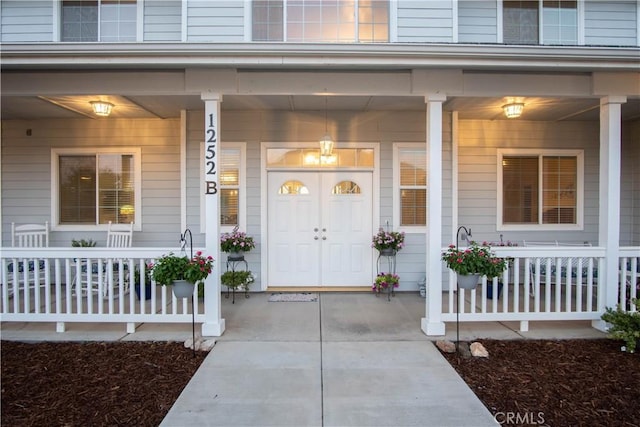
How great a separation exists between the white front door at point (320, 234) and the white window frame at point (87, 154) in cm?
214

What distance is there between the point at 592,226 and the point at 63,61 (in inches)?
305

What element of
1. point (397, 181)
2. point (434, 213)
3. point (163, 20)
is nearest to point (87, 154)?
point (163, 20)

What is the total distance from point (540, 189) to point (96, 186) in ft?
24.2

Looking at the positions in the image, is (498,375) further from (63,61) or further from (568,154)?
(63,61)

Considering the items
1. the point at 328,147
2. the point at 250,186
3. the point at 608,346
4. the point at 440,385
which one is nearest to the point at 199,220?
the point at 250,186

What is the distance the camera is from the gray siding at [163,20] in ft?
16.7

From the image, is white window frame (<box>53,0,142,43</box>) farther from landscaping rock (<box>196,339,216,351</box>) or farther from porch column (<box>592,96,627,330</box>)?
porch column (<box>592,96,627,330</box>)

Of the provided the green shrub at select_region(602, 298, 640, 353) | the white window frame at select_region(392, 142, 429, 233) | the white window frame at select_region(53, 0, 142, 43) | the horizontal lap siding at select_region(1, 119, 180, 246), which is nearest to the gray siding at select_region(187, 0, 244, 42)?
the white window frame at select_region(53, 0, 142, 43)

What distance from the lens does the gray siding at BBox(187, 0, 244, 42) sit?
485 cm

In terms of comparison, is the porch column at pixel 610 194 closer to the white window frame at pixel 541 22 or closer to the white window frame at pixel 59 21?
the white window frame at pixel 541 22

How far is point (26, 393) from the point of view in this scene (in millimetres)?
2738

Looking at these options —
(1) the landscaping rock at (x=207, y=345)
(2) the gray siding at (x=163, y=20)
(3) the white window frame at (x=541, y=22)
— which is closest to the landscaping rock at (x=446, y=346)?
(1) the landscaping rock at (x=207, y=345)

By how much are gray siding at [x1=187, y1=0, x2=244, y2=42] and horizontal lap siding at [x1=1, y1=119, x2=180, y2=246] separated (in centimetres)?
153

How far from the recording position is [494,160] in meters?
5.86
